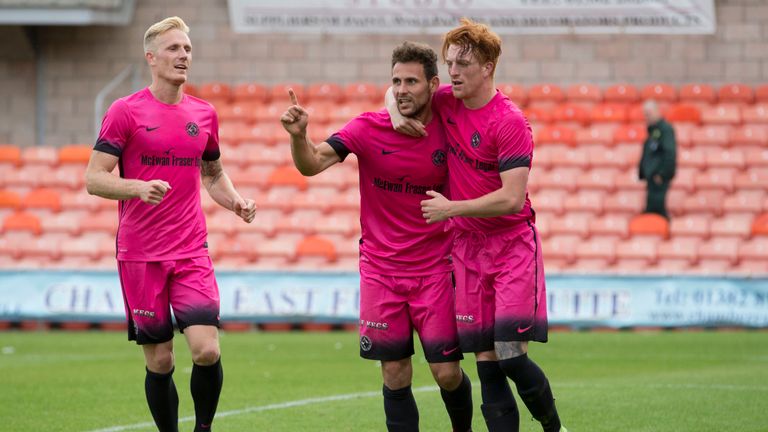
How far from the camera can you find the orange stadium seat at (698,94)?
1955 centimetres

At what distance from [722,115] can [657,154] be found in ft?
9.82

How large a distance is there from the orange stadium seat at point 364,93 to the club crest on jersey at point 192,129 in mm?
12686

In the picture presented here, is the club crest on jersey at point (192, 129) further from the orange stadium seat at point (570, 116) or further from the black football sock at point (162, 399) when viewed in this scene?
the orange stadium seat at point (570, 116)

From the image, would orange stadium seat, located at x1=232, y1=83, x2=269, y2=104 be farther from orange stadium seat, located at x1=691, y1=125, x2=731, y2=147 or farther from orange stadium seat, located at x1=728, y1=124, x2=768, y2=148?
orange stadium seat, located at x1=728, y1=124, x2=768, y2=148

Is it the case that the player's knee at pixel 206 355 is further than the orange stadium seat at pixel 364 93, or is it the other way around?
the orange stadium seat at pixel 364 93

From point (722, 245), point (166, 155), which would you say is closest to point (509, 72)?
point (722, 245)

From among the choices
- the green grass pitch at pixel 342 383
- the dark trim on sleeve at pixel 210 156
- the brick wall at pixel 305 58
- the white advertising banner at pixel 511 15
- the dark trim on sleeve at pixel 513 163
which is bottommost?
the green grass pitch at pixel 342 383

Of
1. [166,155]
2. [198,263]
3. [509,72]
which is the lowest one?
[198,263]

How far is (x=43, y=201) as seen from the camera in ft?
62.3

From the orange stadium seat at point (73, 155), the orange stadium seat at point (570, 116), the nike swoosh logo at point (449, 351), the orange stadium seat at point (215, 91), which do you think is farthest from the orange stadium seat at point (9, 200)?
the nike swoosh logo at point (449, 351)

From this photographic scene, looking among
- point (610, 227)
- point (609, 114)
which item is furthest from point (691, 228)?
point (609, 114)

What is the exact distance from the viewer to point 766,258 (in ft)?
53.0

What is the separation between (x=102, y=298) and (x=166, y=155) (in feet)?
29.8

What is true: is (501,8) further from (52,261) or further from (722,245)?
(52,261)
